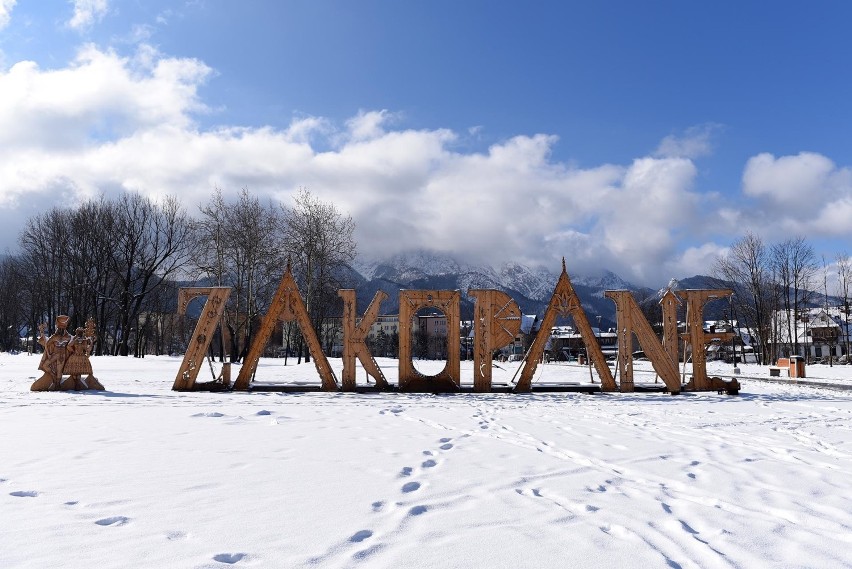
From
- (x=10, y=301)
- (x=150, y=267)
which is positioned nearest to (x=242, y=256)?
(x=150, y=267)

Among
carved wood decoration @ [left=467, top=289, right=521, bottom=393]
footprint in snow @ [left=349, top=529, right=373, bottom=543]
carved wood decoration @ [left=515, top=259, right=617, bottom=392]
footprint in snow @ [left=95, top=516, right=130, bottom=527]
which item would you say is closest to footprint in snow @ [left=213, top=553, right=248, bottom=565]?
footprint in snow @ [left=349, top=529, right=373, bottom=543]

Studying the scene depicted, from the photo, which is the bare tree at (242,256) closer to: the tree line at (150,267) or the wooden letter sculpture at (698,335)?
the tree line at (150,267)

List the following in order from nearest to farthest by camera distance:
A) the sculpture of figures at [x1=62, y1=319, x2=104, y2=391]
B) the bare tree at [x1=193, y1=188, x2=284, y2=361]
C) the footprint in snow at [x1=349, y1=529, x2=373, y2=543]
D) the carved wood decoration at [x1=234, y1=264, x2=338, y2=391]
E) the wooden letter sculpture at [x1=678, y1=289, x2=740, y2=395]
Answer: the footprint in snow at [x1=349, y1=529, x2=373, y2=543] < the sculpture of figures at [x1=62, y1=319, x2=104, y2=391] < the carved wood decoration at [x1=234, y1=264, x2=338, y2=391] < the wooden letter sculpture at [x1=678, y1=289, x2=740, y2=395] < the bare tree at [x1=193, y1=188, x2=284, y2=361]

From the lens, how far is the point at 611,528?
144 inches

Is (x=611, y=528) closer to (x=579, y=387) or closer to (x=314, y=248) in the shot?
(x=579, y=387)

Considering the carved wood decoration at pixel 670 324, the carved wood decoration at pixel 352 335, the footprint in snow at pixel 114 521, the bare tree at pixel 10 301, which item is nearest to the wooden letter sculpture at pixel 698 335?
the carved wood decoration at pixel 670 324

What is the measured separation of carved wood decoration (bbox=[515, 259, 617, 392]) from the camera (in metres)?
15.6

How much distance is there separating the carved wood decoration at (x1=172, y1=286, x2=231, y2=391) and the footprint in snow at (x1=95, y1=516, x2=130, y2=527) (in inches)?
466

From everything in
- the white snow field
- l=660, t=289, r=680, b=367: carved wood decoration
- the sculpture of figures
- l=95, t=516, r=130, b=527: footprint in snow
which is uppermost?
l=660, t=289, r=680, b=367: carved wood decoration

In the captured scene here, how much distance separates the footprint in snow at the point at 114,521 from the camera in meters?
3.53

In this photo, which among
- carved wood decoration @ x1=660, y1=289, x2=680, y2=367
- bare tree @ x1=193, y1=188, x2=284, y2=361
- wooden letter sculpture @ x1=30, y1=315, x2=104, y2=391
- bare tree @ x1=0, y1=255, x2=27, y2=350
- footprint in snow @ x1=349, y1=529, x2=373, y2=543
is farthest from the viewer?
bare tree @ x1=0, y1=255, x2=27, y2=350

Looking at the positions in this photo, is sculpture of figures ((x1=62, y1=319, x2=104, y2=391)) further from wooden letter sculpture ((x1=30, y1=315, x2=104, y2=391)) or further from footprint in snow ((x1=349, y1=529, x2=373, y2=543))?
footprint in snow ((x1=349, y1=529, x2=373, y2=543))

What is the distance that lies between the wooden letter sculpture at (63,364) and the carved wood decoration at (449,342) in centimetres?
778

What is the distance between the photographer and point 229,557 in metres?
3.04
